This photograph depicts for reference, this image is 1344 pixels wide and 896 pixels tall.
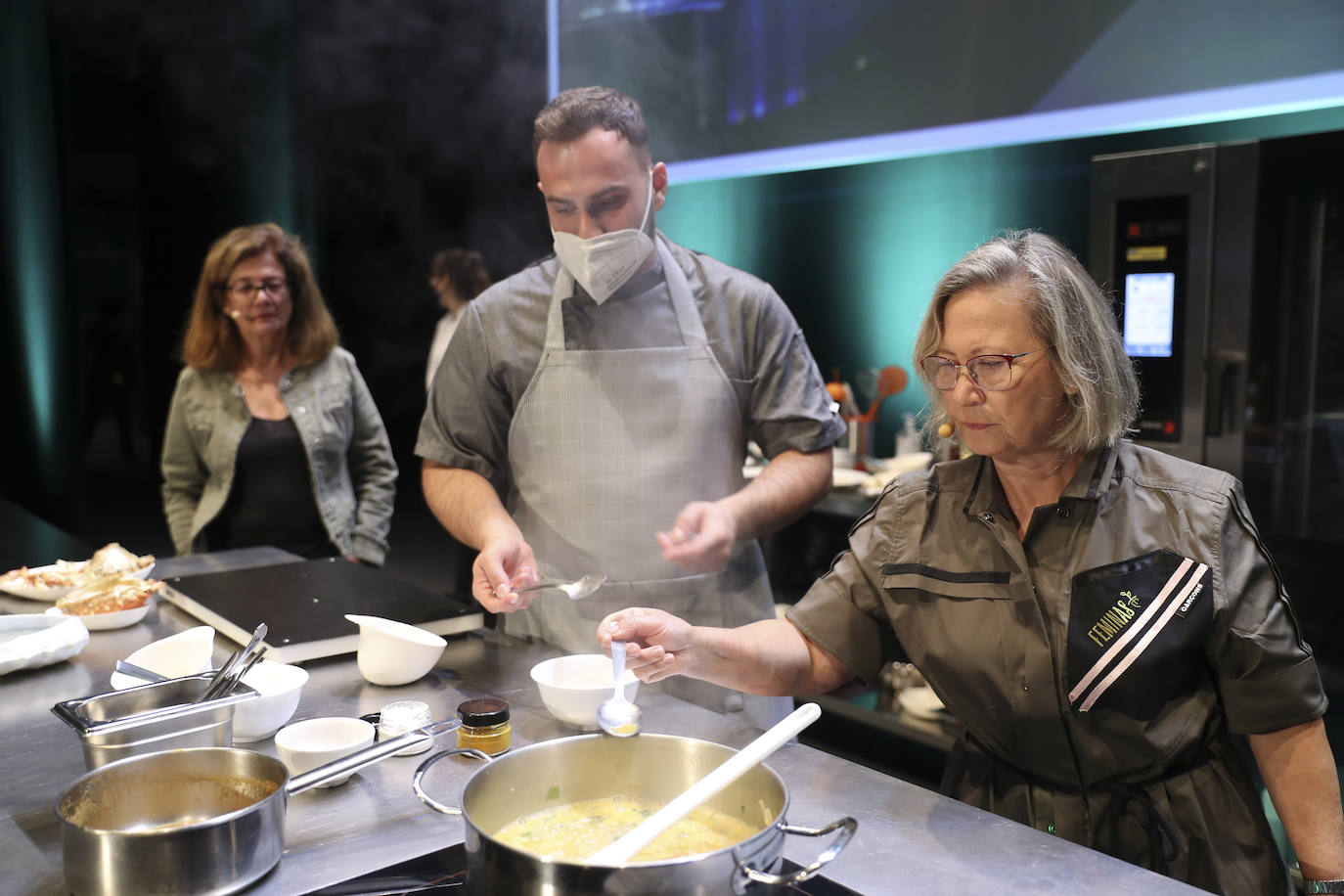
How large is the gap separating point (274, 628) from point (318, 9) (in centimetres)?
476

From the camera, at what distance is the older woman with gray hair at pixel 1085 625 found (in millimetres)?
1489

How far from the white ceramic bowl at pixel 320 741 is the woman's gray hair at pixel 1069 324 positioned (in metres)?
0.97

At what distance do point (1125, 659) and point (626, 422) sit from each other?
113cm

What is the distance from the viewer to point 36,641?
1.79 meters

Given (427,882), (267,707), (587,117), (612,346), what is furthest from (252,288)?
(427,882)

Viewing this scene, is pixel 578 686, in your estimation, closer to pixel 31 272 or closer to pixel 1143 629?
pixel 1143 629

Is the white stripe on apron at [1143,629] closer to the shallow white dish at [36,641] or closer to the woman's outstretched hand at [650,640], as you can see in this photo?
the woman's outstretched hand at [650,640]

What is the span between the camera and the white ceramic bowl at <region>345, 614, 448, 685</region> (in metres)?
1.68

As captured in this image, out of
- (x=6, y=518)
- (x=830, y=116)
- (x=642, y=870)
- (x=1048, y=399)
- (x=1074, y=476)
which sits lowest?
(x=6, y=518)

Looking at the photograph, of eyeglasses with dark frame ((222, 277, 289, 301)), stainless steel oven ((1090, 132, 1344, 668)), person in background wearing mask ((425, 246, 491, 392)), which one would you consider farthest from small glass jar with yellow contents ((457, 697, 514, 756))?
person in background wearing mask ((425, 246, 491, 392))

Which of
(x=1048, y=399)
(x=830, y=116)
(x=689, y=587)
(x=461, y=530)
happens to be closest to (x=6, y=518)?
(x=461, y=530)

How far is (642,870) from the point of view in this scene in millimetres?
868

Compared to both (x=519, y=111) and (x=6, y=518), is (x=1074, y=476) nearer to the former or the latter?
(x=6, y=518)

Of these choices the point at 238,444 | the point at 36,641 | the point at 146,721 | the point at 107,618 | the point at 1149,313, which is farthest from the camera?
the point at 238,444
